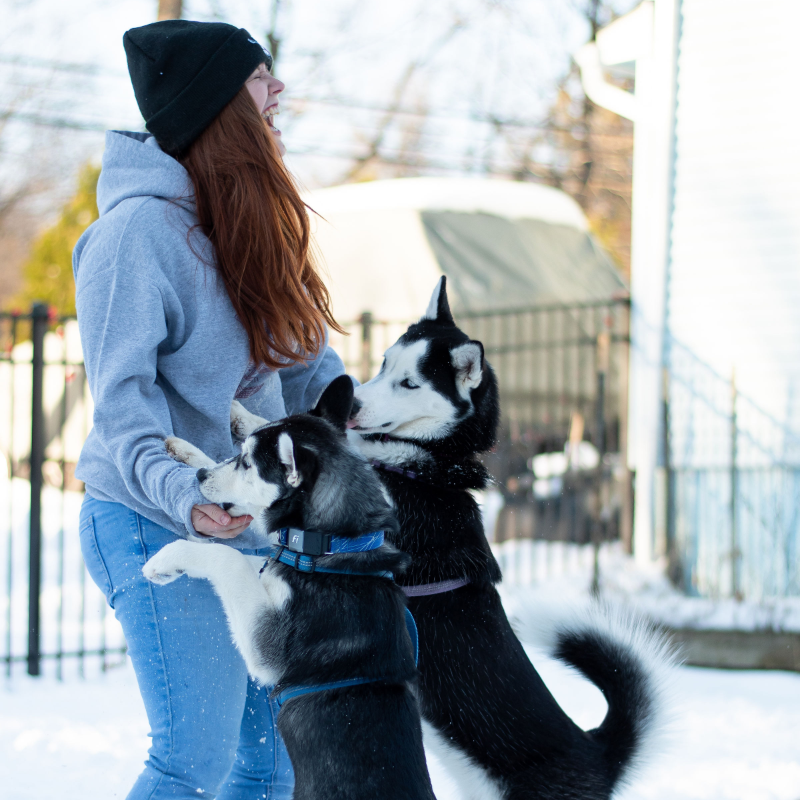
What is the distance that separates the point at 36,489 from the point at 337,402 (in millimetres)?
3551

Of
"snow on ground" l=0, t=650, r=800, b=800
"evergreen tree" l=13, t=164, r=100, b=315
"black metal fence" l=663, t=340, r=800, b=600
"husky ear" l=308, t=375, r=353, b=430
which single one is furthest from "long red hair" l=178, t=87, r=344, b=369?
"evergreen tree" l=13, t=164, r=100, b=315

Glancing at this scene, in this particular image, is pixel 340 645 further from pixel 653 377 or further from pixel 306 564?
pixel 653 377

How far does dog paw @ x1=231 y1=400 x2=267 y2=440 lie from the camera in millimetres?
2408

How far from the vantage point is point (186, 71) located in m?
2.15

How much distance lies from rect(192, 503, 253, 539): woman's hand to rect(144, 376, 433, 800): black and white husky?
0.14ft

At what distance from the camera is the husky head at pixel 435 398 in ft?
8.93

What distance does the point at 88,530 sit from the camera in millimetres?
2131

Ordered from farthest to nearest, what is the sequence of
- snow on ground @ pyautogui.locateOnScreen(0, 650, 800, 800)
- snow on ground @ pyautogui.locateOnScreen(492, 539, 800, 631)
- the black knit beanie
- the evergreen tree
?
the evergreen tree → snow on ground @ pyautogui.locateOnScreen(492, 539, 800, 631) → snow on ground @ pyautogui.locateOnScreen(0, 650, 800, 800) → the black knit beanie

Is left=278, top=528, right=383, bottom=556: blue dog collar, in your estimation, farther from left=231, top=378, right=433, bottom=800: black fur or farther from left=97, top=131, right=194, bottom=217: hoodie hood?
left=97, top=131, right=194, bottom=217: hoodie hood

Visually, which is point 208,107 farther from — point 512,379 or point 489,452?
point 512,379

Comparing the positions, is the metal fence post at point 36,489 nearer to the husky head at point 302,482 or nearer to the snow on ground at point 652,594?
the snow on ground at point 652,594

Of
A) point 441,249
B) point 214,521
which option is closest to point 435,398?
point 214,521

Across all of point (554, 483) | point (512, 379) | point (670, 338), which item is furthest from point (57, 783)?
point (512, 379)

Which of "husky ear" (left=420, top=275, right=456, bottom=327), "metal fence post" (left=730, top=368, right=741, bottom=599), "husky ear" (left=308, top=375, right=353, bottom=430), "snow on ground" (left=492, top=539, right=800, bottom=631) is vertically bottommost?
"snow on ground" (left=492, top=539, right=800, bottom=631)
